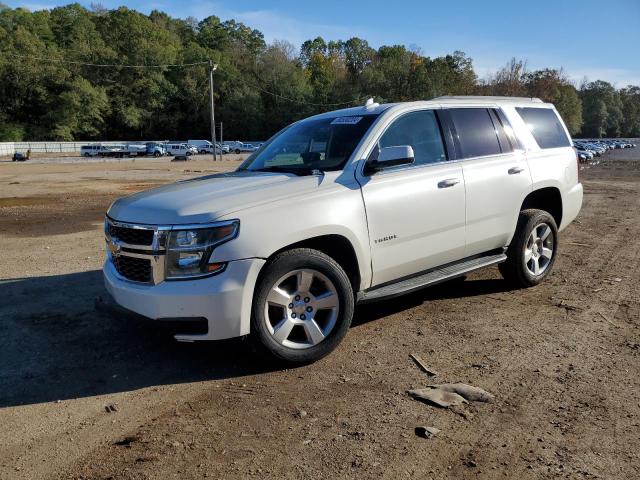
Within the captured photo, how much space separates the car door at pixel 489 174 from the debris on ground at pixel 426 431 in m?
2.35

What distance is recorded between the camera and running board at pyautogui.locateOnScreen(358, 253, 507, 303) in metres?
4.40

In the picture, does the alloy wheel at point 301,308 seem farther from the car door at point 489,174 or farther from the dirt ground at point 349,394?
the car door at point 489,174

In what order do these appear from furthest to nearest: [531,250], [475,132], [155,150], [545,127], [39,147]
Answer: [39,147] < [155,150] < [545,127] < [531,250] < [475,132]

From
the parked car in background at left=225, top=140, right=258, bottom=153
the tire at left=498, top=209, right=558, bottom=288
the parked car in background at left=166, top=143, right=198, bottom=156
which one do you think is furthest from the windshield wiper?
the parked car in background at left=225, top=140, right=258, bottom=153

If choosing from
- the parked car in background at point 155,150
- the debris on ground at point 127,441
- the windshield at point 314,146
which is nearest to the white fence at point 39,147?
the parked car in background at point 155,150

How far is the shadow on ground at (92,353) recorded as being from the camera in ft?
12.7

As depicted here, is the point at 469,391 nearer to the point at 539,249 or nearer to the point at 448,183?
the point at 448,183

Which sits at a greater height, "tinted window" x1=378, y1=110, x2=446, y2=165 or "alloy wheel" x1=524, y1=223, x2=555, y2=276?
"tinted window" x1=378, y1=110, x2=446, y2=165

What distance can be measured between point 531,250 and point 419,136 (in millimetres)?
1969

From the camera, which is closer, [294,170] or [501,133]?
[294,170]

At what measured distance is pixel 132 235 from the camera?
3.94m

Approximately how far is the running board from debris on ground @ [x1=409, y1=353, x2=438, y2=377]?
0.53m

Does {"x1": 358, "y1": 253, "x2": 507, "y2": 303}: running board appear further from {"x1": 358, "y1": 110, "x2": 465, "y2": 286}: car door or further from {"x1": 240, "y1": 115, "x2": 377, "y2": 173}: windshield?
{"x1": 240, "y1": 115, "x2": 377, "y2": 173}: windshield

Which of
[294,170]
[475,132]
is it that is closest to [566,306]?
[475,132]
